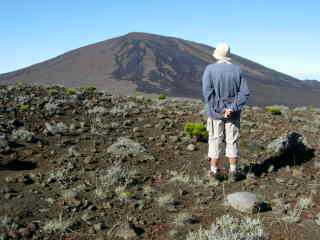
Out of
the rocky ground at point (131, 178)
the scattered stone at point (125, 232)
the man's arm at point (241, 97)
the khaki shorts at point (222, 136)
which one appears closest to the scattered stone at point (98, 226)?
the rocky ground at point (131, 178)

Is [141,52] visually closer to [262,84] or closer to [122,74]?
[122,74]

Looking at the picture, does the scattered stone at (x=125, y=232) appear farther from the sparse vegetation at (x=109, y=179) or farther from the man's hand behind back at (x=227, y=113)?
the man's hand behind back at (x=227, y=113)

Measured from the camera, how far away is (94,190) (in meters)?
6.36

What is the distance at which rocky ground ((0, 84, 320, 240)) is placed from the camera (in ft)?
Answer: 17.3

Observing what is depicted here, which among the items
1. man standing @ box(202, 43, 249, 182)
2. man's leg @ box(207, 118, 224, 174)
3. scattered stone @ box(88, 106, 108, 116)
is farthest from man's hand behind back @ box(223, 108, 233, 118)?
scattered stone @ box(88, 106, 108, 116)

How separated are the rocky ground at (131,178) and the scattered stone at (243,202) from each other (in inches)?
1.6

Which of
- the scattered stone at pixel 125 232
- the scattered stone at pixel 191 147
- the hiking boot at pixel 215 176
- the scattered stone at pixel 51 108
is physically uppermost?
the scattered stone at pixel 51 108

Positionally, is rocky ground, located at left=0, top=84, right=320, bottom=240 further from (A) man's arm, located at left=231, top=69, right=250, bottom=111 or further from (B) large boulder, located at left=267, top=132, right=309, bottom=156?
(A) man's arm, located at left=231, top=69, right=250, bottom=111

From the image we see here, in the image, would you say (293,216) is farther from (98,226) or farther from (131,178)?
(131,178)

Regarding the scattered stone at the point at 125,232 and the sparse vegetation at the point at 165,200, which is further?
the sparse vegetation at the point at 165,200

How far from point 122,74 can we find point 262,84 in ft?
146

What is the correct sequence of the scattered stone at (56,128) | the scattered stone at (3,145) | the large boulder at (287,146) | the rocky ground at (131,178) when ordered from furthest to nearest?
the scattered stone at (56,128) < the large boulder at (287,146) < the scattered stone at (3,145) < the rocky ground at (131,178)

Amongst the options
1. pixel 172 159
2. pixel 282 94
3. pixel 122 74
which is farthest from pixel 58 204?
pixel 122 74

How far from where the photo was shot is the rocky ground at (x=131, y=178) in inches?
208
